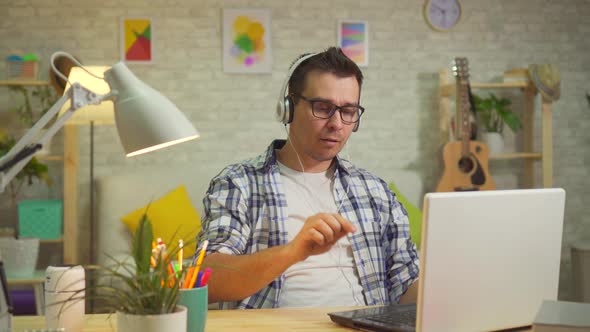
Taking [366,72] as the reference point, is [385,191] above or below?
below

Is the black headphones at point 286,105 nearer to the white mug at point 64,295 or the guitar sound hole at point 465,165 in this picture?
the white mug at point 64,295

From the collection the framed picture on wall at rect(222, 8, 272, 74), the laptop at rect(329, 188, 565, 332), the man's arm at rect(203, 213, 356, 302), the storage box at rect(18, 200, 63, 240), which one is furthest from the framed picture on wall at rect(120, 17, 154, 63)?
the laptop at rect(329, 188, 565, 332)

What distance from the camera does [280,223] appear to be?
2.10m

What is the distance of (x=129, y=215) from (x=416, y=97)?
1.99 metres

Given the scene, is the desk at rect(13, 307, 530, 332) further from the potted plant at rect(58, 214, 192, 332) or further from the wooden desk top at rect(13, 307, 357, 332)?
the potted plant at rect(58, 214, 192, 332)

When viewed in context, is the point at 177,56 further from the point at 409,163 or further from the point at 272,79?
the point at 409,163

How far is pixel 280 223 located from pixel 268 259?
39cm

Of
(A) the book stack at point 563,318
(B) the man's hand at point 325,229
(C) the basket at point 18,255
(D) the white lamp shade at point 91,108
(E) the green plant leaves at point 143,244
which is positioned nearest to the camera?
(A) the book stack at point 563,318

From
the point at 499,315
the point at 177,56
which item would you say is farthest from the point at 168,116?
the point at 177,56

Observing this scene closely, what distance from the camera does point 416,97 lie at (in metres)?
4.61

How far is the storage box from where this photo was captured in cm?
393

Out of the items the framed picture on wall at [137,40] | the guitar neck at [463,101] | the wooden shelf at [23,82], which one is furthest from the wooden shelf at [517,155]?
the wooden shelf at [23,82]

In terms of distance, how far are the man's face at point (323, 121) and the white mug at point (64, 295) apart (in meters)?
0.98

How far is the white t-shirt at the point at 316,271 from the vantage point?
6.63ft
